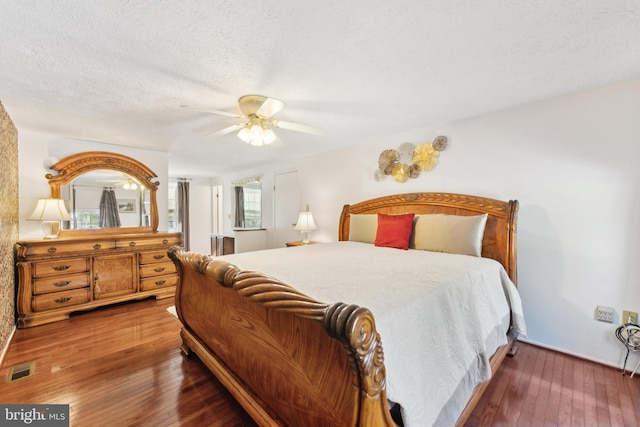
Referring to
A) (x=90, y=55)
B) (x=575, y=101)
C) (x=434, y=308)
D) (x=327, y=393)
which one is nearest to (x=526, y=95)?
(x=575, y=101)

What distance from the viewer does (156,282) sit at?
11.5 feet

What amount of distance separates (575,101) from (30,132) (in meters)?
5.54

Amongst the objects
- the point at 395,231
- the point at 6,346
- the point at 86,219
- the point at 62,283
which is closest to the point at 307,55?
the point at 395,231

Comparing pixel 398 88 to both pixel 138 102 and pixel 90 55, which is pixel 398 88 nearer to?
pixel 90 55

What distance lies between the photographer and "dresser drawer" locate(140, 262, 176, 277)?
3.41 metres

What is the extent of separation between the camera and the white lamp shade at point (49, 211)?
9.36 feet

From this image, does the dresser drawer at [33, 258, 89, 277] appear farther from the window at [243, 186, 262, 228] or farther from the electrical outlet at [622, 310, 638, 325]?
the electrical outlet at [622, 310, 638, 325]

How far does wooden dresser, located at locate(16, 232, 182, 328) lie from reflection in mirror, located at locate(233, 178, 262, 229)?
7.54 ft

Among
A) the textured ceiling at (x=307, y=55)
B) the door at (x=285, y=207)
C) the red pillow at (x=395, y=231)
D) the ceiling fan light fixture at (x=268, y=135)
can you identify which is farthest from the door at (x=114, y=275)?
the red pillow at (x=395, y=231)

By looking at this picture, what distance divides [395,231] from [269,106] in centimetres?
173

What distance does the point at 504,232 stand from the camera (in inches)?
90.8

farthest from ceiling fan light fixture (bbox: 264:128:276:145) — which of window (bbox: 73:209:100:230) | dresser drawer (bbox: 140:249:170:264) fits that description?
window (bbox: 73:209:100:230)

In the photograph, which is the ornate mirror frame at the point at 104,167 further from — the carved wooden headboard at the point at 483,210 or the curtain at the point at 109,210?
the carved wooden headboard at the point at 483,210

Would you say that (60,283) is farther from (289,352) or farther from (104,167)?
(289,352)
